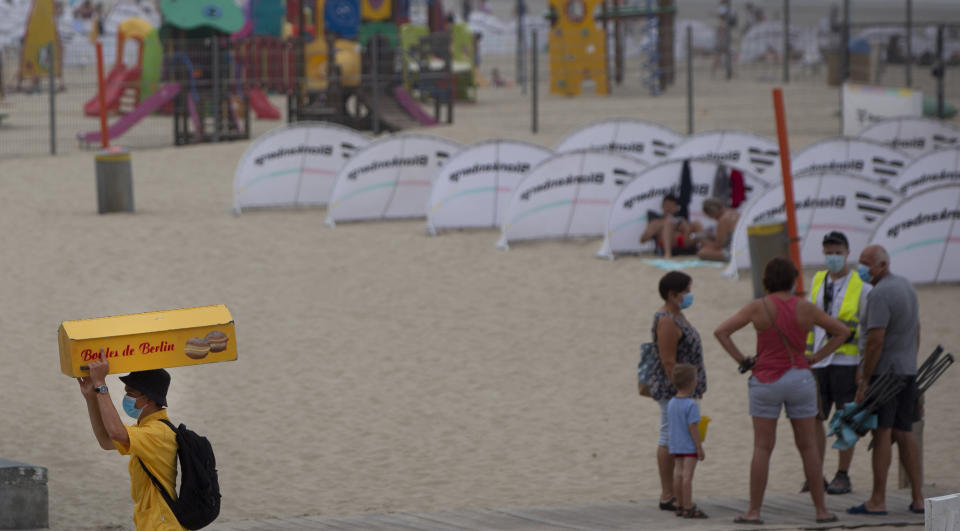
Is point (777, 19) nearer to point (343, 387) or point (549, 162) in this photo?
point (549, 162)

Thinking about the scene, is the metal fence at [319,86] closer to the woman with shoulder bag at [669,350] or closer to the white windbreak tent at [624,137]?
the white windbreak tent at [624,137]

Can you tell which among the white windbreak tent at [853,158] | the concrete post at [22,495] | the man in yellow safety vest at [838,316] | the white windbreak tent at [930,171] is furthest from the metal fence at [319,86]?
the concrete post at [22,495]

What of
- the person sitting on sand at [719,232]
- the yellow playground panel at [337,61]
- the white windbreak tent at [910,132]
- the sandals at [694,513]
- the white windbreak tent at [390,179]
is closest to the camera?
the sandals at [694,513]

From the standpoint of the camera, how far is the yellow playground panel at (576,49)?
30.9 meters

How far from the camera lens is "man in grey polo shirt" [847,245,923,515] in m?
6.88

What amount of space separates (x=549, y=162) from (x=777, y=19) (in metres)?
31.0

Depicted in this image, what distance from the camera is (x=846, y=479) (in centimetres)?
755

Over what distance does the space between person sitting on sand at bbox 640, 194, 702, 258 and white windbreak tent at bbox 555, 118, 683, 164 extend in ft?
12.7

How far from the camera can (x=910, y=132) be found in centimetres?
1930

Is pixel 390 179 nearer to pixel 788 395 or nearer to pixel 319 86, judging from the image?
pixel 319 86

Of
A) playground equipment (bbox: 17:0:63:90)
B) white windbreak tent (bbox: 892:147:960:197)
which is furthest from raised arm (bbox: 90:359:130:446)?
playground equipment (bbox: 17:0:63:90)

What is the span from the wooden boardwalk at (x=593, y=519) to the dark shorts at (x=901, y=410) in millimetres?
416

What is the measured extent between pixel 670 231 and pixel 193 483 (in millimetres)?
10592

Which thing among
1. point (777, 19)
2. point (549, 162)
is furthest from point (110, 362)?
point (777, 19)
